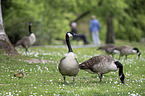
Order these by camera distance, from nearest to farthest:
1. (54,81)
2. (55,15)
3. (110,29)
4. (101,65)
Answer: (101,65), (54,81), (110,29), (55,15)

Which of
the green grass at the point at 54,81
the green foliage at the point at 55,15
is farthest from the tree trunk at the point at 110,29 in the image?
the green grass at the point at 54,81

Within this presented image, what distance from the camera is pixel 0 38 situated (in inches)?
598

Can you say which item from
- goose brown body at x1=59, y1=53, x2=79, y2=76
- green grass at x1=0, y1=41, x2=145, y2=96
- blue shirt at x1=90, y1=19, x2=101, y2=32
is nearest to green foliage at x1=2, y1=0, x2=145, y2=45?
blue shirt at x1=90, y1=19, x2=101, y2=32

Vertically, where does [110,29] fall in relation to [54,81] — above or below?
below

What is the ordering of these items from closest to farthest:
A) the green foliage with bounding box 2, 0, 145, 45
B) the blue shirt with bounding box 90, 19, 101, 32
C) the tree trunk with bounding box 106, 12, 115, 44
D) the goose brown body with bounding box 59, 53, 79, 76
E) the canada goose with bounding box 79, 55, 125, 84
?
the goose brown body with bounding box 59, 53, 79, 76, the canada goose with bounding box 79, 55, 125, 84, the green foliage with bounding box 2, 0, 145, 45, the blue shirt with bounding box 90, 19, 101, 32, the tree trunk with bounding box 106, 12, 115, 44

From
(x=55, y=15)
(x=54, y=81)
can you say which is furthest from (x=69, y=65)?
(x=55, y=15)

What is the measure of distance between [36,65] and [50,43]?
67.4ft

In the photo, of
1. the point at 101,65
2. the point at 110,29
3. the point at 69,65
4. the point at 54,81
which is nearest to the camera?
the point at 69,65

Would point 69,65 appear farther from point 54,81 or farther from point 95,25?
point 95,25

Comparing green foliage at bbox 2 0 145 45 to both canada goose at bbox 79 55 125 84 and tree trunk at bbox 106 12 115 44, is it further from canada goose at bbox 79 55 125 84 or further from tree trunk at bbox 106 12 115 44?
canada goose at bbox 79 55 125 84

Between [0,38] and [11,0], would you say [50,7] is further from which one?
[0,38]

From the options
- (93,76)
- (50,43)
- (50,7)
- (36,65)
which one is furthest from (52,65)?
(50,7)

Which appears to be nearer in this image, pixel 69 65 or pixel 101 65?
pixel 69 65

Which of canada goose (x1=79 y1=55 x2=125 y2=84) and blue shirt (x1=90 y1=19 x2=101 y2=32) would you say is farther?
blue shirt (x1=90 y1=19 x2=101 y2=32)
